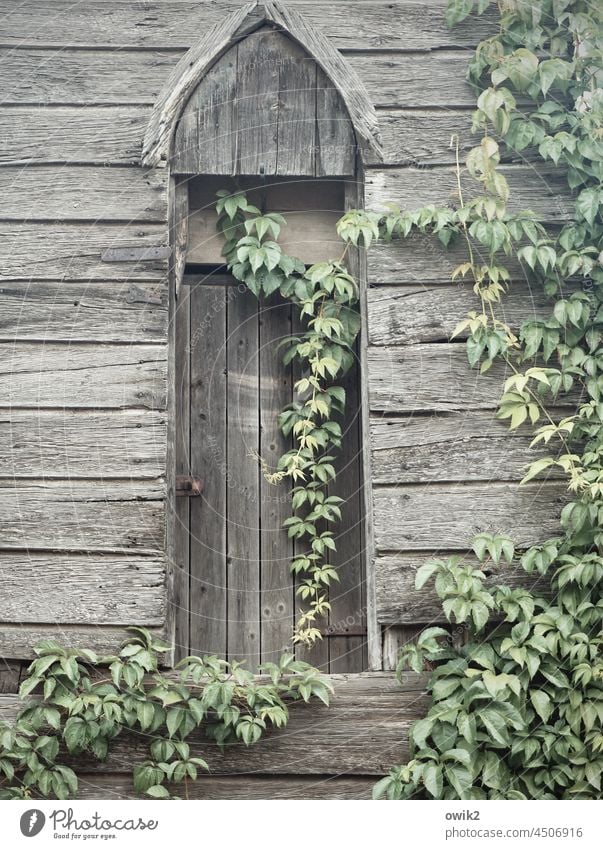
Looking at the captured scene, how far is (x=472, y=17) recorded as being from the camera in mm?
3170

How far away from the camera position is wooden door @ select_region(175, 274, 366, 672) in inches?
125

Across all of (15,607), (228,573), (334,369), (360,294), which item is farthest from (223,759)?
(360,294)

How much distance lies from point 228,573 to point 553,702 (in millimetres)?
1168

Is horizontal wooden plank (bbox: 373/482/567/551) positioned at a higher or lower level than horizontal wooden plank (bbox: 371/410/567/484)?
lower

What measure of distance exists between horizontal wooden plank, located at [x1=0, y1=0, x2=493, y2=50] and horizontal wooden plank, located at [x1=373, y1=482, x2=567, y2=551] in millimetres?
1567

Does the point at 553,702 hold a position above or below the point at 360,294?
below

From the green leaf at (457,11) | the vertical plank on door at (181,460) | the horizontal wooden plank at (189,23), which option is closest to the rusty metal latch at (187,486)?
the vertical plank on door at (181,460)

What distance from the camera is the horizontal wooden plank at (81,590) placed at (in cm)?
290

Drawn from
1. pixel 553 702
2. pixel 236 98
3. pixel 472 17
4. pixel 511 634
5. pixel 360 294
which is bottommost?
pixel 553 702

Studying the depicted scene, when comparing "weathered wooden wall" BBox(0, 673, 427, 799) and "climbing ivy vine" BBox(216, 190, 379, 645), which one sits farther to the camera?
"climbing ivy vine" BBox(216, 190, 379, 645)

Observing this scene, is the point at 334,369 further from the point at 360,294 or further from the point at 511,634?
the point at 511,634

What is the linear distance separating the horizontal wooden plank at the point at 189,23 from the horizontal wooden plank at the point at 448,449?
133 cm

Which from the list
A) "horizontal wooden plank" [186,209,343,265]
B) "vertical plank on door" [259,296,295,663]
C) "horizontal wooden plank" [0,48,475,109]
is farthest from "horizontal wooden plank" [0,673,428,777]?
"horizontal wooden plank" [0,48,475,109]
